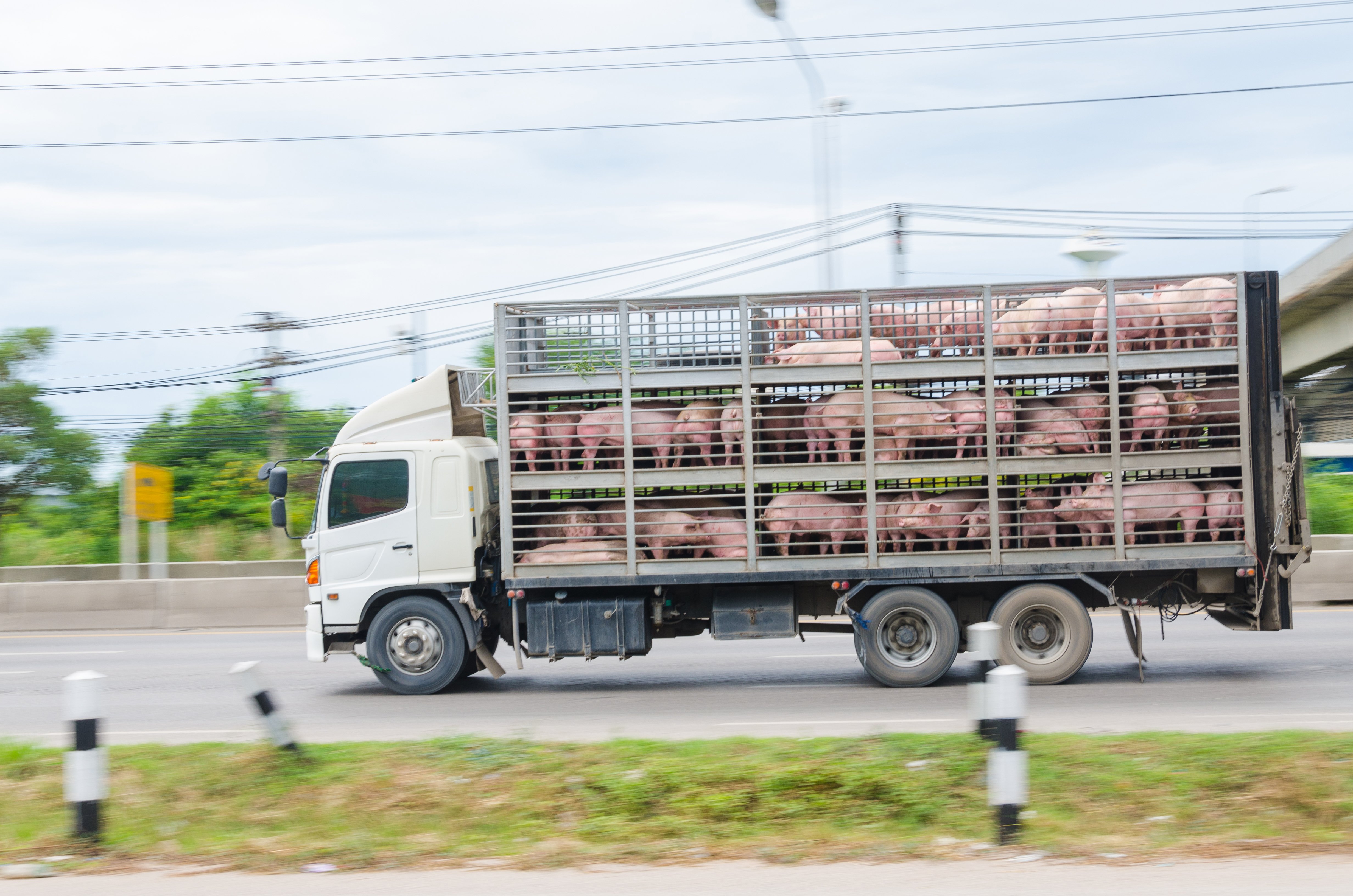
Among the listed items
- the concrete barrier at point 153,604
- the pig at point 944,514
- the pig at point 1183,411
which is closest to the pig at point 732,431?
the pig at point 944,514

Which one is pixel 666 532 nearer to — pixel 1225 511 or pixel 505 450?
pixel 505 450

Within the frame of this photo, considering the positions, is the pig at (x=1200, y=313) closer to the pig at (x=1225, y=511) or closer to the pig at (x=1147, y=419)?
the pig at (x=1147, y=419)

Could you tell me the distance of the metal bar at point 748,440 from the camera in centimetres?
941

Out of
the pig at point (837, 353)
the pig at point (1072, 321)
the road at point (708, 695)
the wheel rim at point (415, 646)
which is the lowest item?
the road at point (708, 695)

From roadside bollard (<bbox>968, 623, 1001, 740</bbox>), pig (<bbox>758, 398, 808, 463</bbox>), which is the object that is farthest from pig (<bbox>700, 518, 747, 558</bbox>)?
roadside bollard (<bbox>968, 623, 1001, 740</bbox>)

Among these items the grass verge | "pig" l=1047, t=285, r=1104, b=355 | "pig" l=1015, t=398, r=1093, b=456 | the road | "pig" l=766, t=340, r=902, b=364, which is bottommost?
the road

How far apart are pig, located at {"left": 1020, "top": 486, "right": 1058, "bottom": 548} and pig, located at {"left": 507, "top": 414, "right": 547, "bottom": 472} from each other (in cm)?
408

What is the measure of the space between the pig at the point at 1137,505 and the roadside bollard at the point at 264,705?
243 inches

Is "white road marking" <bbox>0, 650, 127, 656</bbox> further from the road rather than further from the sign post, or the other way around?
the sign post

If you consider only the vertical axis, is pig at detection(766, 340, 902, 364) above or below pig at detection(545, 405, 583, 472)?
above

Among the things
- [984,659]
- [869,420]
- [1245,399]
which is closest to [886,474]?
[869,420]

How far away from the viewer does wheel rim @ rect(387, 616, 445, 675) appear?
10.1 m

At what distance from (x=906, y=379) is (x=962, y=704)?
103 inches

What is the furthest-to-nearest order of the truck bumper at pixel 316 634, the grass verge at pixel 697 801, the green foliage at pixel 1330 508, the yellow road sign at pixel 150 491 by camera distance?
the yellow road sign at pixel 150 491, the green foliage at pixel 1330 508, the truck bumper at pixel 316 634, the grass verge at pixel 697 801
